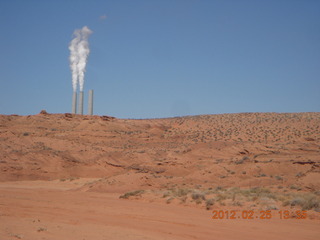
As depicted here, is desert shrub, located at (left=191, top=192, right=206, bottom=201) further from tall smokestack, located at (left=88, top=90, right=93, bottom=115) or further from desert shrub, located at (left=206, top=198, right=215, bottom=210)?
tall smokestack, located at (left=88, top=90, right=93, bottom=115)

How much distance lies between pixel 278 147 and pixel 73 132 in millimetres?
23595

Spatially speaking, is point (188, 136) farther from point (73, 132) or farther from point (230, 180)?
point (230, 180)

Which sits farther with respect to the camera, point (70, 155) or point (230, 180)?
point (70, 155)

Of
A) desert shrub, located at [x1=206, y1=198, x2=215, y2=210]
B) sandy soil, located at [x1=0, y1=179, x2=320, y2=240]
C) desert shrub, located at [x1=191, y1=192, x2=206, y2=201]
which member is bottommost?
sandy soil, located at [x1=0, y1=179, x2=320, y2=240]

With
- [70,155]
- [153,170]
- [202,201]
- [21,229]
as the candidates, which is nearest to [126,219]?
[21,229]

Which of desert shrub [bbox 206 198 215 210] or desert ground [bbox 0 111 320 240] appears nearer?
desert ground [bbox 0 111 320 240]

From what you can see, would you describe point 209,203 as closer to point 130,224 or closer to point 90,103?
point 130,224

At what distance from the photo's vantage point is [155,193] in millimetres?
18172
